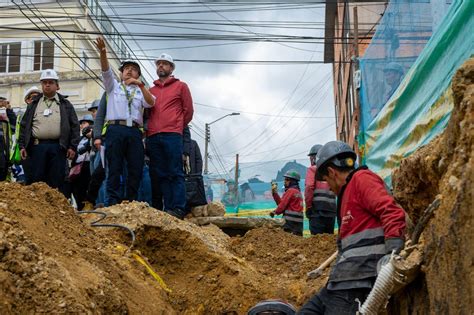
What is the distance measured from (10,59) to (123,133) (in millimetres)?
24830

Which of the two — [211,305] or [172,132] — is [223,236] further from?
[211,305]

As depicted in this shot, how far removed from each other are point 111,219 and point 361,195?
3.51m

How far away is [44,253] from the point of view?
4020 millimetres

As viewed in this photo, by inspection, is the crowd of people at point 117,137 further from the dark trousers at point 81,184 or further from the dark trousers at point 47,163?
the dark trousers at point 81,184

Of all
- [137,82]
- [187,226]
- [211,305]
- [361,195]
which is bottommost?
[211,305]

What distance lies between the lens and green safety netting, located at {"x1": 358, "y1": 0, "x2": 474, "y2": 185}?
4984 mm

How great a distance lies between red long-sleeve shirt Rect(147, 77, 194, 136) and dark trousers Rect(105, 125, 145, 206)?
34cm

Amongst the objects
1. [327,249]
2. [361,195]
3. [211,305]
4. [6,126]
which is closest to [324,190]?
[327,249]

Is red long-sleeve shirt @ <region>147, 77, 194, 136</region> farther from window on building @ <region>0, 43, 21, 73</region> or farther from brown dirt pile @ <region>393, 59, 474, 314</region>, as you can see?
window on building @ <region>0, 43, 21, 73</region>

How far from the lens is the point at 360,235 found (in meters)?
3.79

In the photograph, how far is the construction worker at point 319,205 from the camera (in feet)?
30.3

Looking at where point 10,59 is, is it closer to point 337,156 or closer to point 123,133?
point 123,133

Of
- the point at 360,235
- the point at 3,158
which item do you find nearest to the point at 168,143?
the point at 3,158

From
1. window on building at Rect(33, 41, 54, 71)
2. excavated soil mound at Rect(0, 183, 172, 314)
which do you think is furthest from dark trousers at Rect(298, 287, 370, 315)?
window on building at Rect(33, 41, 54, 71)
